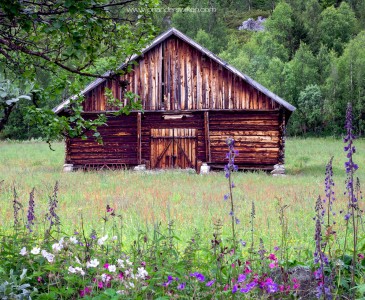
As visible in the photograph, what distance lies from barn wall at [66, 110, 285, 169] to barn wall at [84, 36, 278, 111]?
497 millimetres

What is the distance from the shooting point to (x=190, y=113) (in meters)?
22.0

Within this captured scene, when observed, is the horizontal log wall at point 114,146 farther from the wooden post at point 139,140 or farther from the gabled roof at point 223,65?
the gabled roof at point 223,65

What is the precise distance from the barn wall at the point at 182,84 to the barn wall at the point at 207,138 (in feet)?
1.63

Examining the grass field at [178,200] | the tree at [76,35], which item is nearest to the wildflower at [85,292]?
the grass field at [178,200]

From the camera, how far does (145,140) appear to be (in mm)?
22250

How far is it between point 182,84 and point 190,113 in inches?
48.6

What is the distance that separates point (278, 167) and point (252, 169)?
1.07 meters

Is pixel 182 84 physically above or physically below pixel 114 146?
above

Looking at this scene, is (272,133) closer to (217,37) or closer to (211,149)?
(211,149)

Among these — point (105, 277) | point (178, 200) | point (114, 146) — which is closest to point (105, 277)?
point (105, 277)

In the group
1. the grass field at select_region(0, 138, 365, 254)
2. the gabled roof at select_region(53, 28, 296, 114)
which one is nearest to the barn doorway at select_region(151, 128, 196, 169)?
the grass field at select_region(0, 138, 365, 254)

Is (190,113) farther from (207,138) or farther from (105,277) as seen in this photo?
(105,277)

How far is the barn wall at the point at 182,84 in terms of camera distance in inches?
843

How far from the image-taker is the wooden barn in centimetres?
2152
